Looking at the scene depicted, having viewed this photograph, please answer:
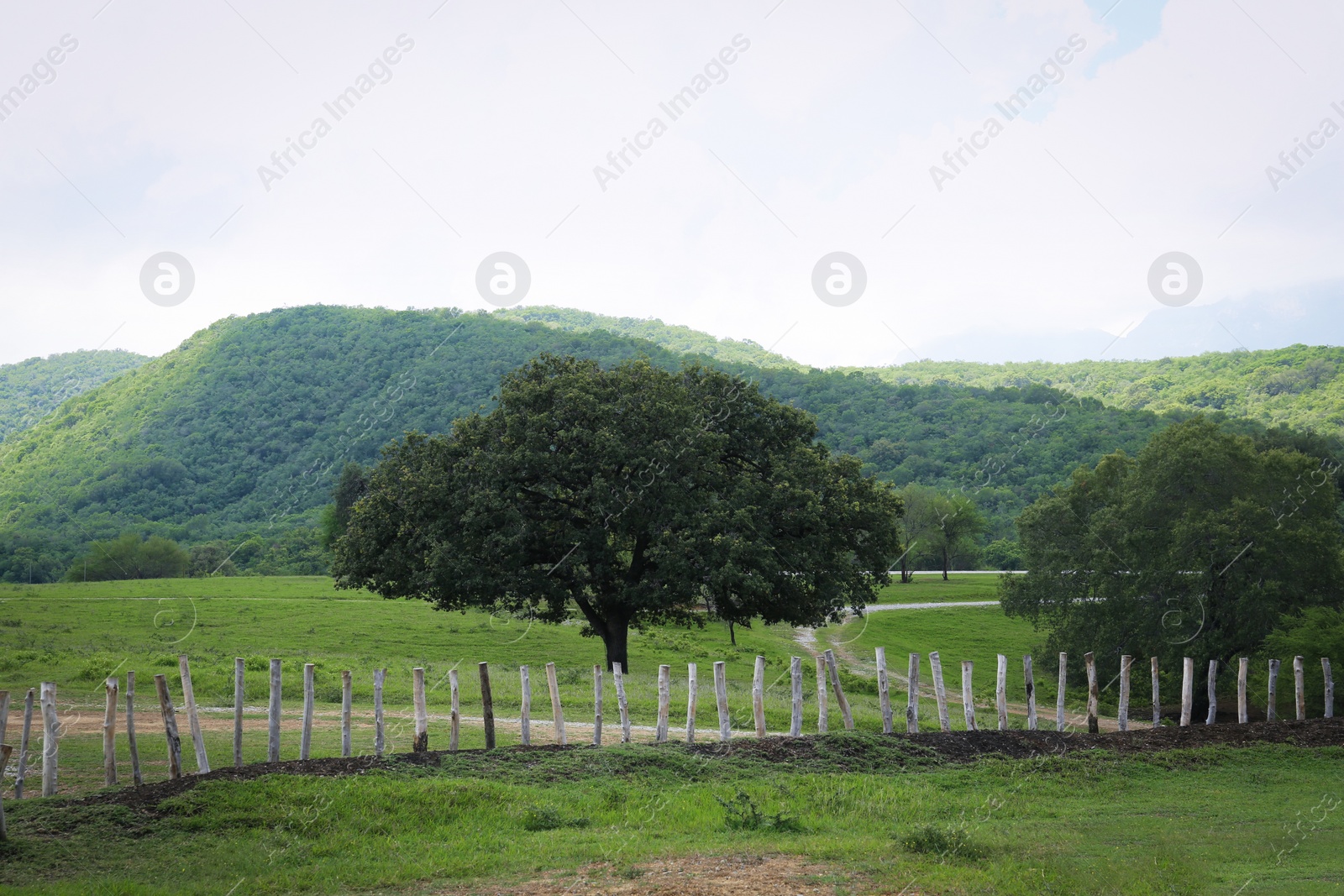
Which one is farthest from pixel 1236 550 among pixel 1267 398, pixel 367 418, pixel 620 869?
pixel 367 418

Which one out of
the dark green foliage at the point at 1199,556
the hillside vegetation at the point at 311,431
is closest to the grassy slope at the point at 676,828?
the dark green foliage at the point at 1199,556

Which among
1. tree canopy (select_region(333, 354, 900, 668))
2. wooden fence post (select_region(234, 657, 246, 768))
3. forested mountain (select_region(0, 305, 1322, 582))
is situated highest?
forested mountain (select_region(0, 305, 1322, 582))

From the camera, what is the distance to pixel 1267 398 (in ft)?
292

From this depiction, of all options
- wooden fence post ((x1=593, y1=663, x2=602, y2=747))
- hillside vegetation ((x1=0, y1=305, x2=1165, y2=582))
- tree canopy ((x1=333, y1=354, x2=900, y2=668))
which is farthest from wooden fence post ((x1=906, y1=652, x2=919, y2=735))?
hillside vegetation ((x1=0, y1=305, x2=1165, y2=582))

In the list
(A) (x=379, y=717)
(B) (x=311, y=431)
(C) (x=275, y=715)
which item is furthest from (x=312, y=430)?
(A) (x=379, y=717)

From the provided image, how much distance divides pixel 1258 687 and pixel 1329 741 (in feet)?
31.1

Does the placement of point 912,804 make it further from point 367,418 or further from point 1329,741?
point 367,418

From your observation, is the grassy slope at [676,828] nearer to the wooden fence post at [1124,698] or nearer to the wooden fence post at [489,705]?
the wooden fence post at [489,705]

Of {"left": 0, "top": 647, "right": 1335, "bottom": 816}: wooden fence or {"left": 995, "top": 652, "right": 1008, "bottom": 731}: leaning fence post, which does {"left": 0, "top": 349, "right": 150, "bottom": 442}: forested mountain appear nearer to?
{"left": 0, "top": 647, "right": 1335, "bottom": 816}: wooden fence

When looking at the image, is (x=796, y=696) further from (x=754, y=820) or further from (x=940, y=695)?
(x=754, y=820)

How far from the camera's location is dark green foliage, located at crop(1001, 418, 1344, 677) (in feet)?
111

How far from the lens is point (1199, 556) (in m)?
34.8

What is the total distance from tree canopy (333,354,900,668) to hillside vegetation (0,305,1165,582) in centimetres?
4329

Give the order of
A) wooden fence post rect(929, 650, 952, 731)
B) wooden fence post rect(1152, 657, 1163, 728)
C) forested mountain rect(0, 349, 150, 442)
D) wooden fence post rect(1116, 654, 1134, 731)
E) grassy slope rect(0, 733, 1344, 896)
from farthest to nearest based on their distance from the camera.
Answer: forested mountain rect(0, 349, 150, 442) → wooden fence post rect(1152, 657, 1163, 728) → wooden fence post rect(1116, 654, 1134, 731) → wooden fence post rect(929, 650, 952, 731) → grassy slope rect(0, 733, 1344, 896)
